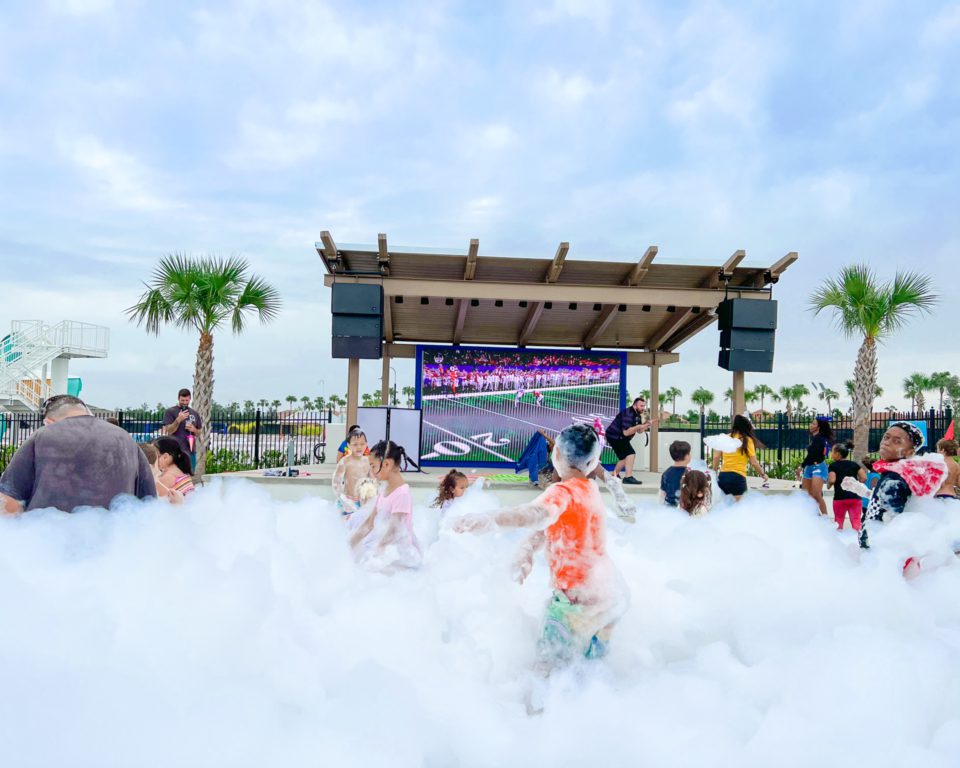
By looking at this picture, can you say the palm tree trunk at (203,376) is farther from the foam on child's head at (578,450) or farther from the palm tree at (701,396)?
the palm tree at (701,396)

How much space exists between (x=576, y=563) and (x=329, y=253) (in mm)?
10654

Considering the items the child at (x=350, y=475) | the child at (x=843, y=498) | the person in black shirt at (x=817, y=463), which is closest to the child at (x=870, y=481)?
the child at (x=843, y=498)

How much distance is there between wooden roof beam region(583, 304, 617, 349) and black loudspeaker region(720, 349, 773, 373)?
2759mm

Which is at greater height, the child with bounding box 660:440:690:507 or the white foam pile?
the child with bounding box 660:440:690:507

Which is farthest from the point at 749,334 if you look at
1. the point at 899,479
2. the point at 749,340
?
the point at 899,479

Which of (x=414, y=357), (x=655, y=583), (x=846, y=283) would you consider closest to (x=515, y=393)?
(x=414, y=357)

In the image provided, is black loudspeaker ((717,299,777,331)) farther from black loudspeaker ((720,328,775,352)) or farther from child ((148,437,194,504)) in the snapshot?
child ((148,437,194,504))

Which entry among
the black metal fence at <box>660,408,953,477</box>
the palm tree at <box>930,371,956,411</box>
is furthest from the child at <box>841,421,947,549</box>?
the palm tree at <box>930,371,956,411</box>

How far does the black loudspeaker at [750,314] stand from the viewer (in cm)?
1372

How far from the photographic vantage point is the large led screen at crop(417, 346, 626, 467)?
58.0 ft

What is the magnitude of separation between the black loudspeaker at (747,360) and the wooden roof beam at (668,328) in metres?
1.84

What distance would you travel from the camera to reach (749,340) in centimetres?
1385

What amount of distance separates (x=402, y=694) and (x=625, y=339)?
52.5ft

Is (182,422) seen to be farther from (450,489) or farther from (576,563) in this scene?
(576,563)
